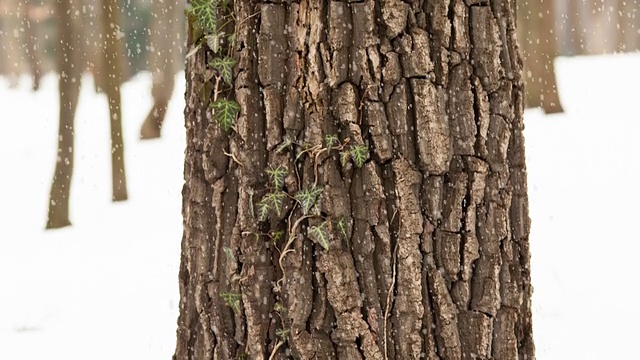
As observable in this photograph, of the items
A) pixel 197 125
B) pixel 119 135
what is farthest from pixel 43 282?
pixel 197 125

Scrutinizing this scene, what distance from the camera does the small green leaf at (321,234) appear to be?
183 cm

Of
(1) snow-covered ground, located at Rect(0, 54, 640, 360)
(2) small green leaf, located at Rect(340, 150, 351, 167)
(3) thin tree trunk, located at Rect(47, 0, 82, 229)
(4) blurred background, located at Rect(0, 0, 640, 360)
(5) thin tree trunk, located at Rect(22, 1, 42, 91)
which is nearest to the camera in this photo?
(2) small green leaf, located at Rect(340, 150, 351, 167)

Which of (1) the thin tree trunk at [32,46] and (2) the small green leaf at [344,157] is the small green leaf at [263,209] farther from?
(1) the thin tree trunk at [32,46]

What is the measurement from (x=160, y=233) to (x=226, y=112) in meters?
6.00

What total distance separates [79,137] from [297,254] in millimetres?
9728

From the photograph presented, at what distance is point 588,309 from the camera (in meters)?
4.85

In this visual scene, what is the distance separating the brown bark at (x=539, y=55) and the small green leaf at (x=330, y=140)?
7834mm

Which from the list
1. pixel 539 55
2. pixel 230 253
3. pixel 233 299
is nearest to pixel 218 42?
pixel 230 253

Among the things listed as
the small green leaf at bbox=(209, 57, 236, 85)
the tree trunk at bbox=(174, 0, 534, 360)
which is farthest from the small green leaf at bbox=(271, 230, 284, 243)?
the small green leaf at bbox=(209, 57, 236, 85)

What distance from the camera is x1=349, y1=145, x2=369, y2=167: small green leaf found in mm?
1826

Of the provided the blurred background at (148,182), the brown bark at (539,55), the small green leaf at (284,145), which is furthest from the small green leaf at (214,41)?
the brown bark at (539,55)

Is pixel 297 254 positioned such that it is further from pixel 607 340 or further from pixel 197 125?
pixel 607 340

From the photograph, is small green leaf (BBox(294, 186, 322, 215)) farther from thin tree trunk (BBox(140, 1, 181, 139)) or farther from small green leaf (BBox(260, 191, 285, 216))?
thin tree trunk (BBox(140, 1, 181, 139))

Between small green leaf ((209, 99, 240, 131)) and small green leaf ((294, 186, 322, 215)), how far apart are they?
10.1 inches
